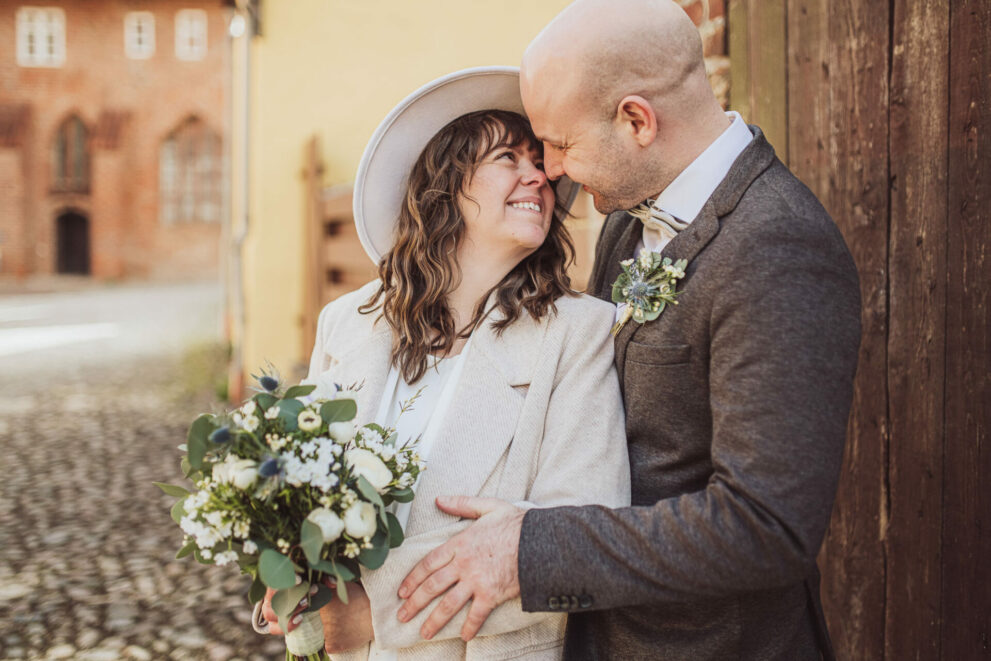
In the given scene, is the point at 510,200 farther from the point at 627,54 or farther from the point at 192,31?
the point at 192,31

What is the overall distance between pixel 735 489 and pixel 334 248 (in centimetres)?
542

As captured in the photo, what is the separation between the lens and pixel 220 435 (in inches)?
54.2

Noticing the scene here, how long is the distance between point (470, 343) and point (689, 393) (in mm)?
574

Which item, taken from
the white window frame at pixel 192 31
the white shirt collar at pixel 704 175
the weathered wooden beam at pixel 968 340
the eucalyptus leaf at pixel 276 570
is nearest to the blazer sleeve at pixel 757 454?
the white shirt collar at pixel 704 175

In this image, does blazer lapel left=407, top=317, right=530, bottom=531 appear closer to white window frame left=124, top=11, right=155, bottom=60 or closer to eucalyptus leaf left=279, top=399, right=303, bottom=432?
eucalyptus leaf left=279, top=399, right=303, bottom=432

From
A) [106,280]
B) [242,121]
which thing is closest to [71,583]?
[242,121]

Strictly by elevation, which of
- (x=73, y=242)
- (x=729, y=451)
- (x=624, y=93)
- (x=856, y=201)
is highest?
(x=73, y=242)

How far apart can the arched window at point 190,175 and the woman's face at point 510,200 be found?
27.6 metres

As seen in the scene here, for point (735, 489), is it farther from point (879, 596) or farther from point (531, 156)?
point (879, 596)

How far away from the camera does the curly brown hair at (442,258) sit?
2.00 m

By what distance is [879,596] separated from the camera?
7.77 feet

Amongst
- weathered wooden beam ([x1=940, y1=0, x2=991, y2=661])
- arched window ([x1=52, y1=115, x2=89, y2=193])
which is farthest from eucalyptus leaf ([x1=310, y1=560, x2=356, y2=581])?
arched window ([x1=52, y1=115, x2=89, y2=193])

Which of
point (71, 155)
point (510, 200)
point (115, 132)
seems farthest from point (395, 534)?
point (71, 155)

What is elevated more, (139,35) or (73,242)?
(139,35)
